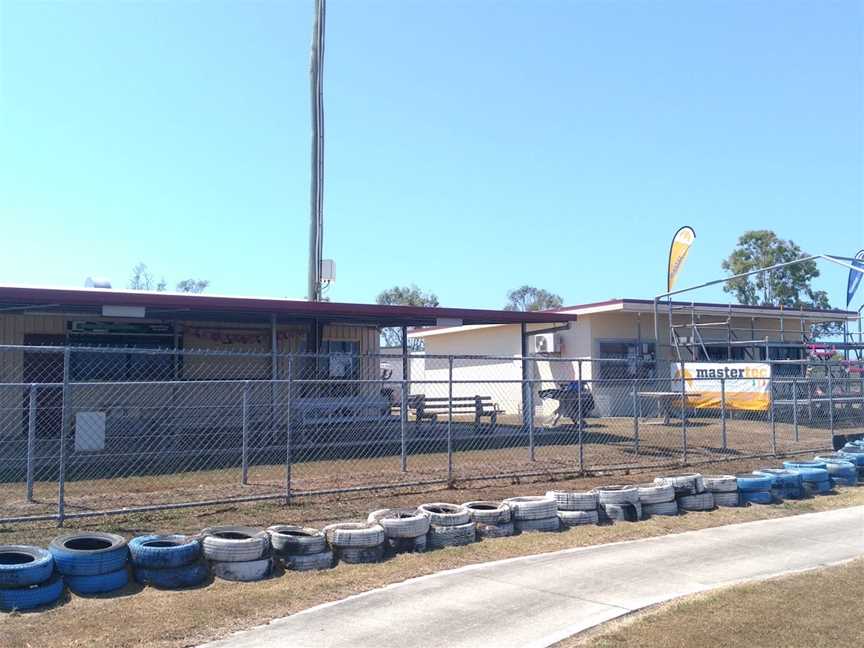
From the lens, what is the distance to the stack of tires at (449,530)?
8.35 metres

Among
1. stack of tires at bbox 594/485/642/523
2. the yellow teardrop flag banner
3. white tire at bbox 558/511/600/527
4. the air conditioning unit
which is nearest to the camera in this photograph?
white tire at bbox 558/511/600/527

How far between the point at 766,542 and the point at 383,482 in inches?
195

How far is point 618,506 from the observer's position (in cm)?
986

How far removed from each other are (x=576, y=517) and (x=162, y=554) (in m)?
4.93

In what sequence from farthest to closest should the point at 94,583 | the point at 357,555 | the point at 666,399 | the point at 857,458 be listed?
1. the point at 666,399
2. the point at 857,458
3. the point at 357,555
4. the point at 94,583

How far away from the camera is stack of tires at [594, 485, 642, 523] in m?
9.84

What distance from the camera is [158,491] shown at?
10.4m

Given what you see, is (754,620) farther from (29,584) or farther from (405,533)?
(29,584)

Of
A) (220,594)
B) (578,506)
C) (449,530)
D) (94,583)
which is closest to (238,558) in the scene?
(220,594)

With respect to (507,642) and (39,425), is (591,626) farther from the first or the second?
(39,425)

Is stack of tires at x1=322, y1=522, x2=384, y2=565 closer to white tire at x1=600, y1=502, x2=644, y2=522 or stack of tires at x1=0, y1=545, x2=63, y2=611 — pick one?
stack of tires at x1=0, y1=545, x2=63, y2=611

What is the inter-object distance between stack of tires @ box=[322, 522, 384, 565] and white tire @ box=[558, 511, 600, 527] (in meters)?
2.67

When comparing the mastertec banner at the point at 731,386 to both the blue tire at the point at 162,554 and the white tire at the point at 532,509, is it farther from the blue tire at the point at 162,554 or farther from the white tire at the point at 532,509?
the blue tire at the point at 162,554

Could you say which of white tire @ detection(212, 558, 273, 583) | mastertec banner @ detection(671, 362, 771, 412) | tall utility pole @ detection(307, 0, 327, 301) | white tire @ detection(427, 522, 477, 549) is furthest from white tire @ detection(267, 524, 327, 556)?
tall utility pole @ detection(307, 0, 327, 301)
